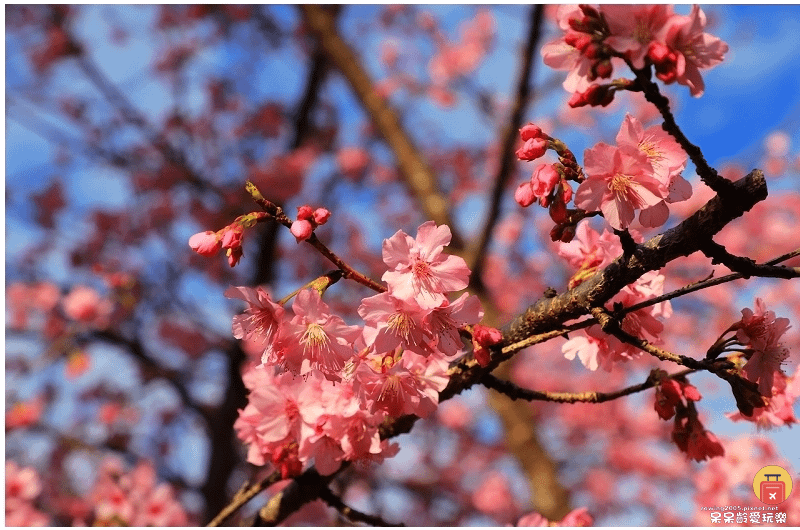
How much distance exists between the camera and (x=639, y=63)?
3.23ft

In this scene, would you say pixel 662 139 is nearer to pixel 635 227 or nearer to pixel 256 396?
pixel 635 227

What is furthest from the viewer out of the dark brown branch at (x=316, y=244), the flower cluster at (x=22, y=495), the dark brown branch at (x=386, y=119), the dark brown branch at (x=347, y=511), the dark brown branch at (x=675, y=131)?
the dark brown branch at (x=386, y=119)

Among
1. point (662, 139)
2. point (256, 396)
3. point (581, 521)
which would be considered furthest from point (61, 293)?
point (662, 139)

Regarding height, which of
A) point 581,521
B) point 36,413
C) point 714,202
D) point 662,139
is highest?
point 36,413

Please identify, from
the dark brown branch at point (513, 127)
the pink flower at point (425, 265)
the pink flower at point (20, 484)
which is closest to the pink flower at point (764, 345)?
the pink flower at point (425, 265)

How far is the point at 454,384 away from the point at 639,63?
0.82m

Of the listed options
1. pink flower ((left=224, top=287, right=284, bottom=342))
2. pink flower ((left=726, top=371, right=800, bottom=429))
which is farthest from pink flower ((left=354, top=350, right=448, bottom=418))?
pink flower ((left=726, top=371, right=800, bottom=429))

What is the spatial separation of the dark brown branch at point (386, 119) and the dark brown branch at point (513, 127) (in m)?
0.49

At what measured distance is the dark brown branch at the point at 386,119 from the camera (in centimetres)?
538

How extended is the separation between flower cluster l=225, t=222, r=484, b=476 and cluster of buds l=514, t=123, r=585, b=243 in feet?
0.63

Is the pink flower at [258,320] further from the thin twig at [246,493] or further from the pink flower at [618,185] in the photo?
the pink flower at [618,185]

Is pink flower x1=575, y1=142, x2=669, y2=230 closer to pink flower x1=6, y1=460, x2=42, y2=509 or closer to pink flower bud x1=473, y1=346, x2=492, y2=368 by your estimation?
pink flower bud x1=473, y1=346, x2=492, y2=368

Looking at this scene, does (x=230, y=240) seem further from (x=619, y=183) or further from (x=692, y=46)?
(x=692, y=46)

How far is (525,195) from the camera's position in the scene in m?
1.17
